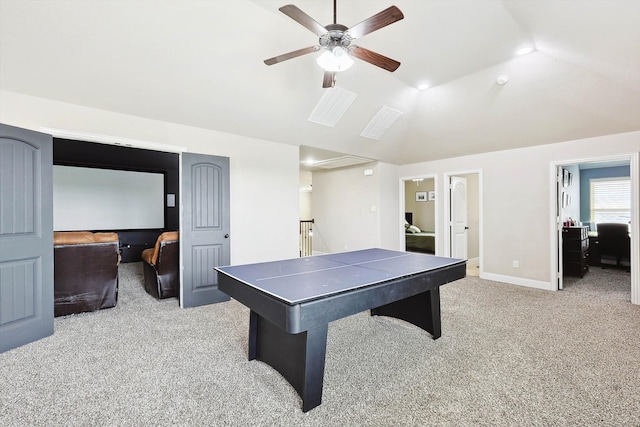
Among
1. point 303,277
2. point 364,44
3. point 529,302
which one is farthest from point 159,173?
point 529,302

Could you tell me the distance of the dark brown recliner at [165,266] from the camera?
3.85m

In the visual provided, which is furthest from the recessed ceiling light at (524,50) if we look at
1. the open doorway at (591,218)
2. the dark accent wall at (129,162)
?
the dark accent wall at (129,162)

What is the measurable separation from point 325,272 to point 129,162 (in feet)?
20.3

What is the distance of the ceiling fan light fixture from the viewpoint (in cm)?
217

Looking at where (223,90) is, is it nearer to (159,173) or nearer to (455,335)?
(455,335)

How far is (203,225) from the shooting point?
3.81m

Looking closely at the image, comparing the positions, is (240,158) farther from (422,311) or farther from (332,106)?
(422,311)

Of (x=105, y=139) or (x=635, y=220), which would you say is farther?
(x=635, y=220)

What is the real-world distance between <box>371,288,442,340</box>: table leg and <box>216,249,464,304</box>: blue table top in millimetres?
381

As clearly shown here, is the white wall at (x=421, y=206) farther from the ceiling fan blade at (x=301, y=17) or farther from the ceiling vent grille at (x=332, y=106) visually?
the ceiling fan blade at (x=301, y=17)

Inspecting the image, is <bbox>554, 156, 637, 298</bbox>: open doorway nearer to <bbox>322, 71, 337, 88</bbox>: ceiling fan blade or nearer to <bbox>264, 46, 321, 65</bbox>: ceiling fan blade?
<bbox>322, 71, 337, 88</bbox>: ceiling fan blade

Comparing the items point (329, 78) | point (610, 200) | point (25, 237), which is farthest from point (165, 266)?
point (610, 200)

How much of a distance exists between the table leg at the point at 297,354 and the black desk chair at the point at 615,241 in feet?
22.1

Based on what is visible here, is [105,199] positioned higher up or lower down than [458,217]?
higher up
